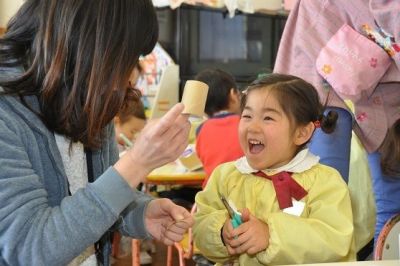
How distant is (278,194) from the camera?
1313mm

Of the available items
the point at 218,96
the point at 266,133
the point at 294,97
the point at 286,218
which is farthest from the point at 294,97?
the point at 218,96

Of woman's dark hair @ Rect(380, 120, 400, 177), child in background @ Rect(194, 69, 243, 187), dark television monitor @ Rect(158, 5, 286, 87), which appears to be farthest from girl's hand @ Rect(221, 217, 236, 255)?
dark television monitor @ Rect(158, 5, 286, 87)

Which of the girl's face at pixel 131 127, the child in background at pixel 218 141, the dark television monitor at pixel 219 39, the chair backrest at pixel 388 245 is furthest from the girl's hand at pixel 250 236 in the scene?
the dark television monitor at pixel 219 39

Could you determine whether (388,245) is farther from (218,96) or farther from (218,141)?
(218,96)

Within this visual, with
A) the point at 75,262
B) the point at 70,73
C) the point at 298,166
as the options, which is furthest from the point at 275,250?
the point at 70,73

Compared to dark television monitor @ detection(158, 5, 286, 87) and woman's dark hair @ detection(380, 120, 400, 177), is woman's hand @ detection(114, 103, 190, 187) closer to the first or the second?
woman's dark hair @ detection(380, 120, 400, 177)

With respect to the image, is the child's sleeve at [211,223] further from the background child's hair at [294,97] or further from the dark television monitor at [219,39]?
the dark television monitor at [219,39]

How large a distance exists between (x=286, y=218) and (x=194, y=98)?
382mm

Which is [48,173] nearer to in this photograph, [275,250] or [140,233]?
[140,233]

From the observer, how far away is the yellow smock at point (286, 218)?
120 centimetres

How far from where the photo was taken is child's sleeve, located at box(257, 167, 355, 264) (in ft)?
3.93

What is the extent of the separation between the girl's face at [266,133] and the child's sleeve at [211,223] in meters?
0.14

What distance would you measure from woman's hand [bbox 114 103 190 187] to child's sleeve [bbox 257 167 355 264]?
1.25ft

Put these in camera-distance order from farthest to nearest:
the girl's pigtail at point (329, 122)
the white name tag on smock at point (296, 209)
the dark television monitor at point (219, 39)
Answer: the dark television monitor at point (219, 39)
the girl's pigtail at point (329, 122)
the white name tag on smock at point (296, 209)
